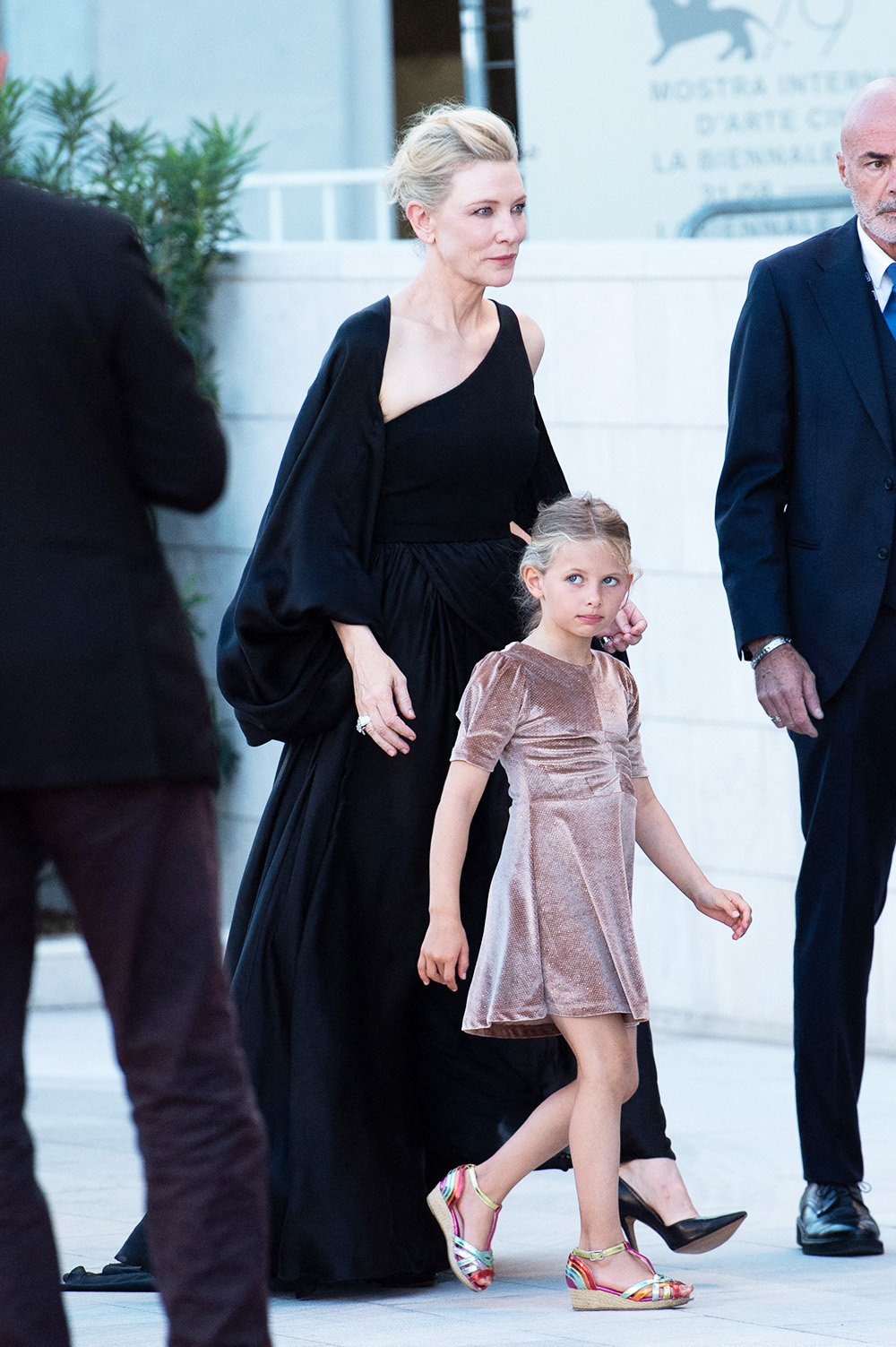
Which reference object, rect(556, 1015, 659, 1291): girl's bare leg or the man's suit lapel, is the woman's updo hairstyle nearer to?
the man's suit lapel

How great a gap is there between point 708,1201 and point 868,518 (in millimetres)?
1529

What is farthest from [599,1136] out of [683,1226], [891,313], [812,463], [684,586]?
[684,586]

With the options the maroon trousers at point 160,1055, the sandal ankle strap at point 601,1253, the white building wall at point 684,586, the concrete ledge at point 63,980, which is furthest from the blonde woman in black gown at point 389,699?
the concrete ledge at point 63,980

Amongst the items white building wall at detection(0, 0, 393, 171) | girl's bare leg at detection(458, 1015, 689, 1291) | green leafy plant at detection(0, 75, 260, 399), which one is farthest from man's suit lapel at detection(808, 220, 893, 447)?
white building wall at detection(0, 0, 393, 171)

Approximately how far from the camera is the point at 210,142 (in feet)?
29.1

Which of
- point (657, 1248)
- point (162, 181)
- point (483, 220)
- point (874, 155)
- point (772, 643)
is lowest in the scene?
point (657, 1248)

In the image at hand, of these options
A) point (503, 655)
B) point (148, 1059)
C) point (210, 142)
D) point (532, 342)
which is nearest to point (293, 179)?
point (210, 142)

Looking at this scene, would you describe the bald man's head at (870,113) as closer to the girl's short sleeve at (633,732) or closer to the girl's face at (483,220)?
the girl's face at (483,220)

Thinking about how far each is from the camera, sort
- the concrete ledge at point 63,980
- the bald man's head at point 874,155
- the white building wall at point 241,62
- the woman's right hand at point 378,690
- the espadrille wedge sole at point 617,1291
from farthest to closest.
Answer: the white building wall at point 241,62 < the concrete ledge at point 63,980 < the bald man's head at point 874,155 < the woman's right hand at point 378,690 < the espadrille wedge sole at point 617,1291

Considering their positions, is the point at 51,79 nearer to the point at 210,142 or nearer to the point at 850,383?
the point at 210,142

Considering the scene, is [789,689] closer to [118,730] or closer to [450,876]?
[450,876]

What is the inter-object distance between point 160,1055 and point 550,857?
1.24 meters

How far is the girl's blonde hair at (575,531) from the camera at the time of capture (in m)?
3.63

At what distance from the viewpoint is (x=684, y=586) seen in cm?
678
